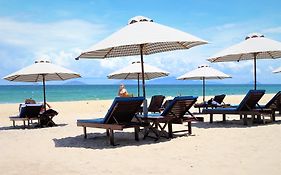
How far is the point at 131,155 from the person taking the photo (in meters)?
5.80

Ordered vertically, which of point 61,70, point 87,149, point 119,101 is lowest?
point 87,149

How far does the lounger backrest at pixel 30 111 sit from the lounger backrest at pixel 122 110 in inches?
157

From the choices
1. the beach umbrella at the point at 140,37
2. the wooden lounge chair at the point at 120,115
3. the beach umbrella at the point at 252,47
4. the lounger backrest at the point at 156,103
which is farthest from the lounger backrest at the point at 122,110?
the lounger backrest at the point at 156,103

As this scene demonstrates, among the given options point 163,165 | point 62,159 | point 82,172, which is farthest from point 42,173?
point 163,165

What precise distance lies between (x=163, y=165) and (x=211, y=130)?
3.75 metres

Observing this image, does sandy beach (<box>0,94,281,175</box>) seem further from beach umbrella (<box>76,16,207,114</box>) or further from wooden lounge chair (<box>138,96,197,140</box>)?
beach umbrella (<box>76,16,207,114</box>)

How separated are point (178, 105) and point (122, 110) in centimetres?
119

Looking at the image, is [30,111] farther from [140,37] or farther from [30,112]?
[140,37]

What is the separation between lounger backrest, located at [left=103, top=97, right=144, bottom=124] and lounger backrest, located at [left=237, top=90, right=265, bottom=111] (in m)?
3.03

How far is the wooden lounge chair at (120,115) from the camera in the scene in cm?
682

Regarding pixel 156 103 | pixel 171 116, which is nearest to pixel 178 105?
pixel 171 116

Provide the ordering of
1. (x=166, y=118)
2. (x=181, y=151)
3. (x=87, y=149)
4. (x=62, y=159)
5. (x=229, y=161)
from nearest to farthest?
(x=229, y=161) → (x=62, y=159) → (x=181, y=151) → (x=87, y=149) → (x=166, y=118)

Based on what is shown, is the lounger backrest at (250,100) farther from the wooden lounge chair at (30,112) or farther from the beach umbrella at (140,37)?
the wooden lounge chair at (30,112)

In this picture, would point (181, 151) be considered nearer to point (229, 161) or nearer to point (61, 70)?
point (229, 161)
